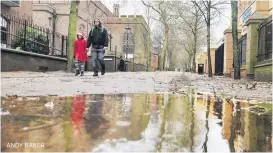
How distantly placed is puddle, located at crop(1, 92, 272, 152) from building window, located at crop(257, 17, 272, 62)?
9776 mm

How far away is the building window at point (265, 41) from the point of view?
11.9m

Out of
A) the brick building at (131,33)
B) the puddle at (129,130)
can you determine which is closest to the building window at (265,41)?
the puddle at (129,130)

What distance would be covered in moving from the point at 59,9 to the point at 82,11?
471 cm

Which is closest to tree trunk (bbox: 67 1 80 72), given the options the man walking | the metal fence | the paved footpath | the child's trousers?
the metal fence

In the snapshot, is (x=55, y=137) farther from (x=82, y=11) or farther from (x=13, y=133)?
(x=82, y=11)

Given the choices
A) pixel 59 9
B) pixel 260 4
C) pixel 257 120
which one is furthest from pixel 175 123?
pixel 59 9

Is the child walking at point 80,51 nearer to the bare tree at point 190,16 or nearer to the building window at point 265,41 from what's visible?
the building window at point 265,41

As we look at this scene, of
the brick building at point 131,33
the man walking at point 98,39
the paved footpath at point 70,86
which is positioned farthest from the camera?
the brick building at point 131,33

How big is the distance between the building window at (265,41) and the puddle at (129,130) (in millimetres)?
9776

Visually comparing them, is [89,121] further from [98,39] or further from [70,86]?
[98,39]

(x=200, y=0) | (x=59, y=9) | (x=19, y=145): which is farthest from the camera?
(x=59, y=9)

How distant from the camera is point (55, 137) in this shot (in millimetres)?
1894

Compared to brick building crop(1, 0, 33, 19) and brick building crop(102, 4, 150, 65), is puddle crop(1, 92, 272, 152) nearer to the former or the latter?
brick building crop(1, 0, 33, 19)

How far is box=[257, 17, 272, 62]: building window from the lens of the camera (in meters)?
11.9
